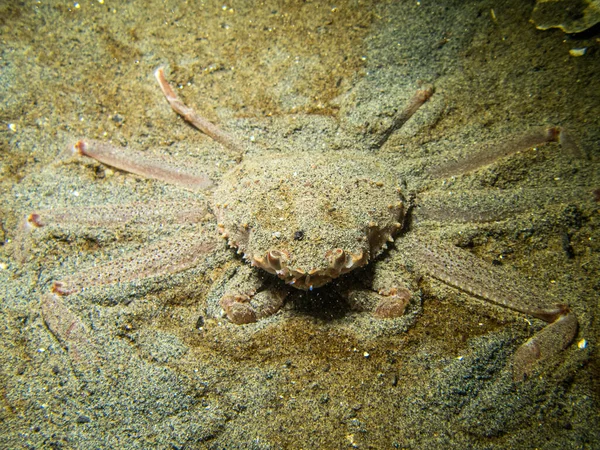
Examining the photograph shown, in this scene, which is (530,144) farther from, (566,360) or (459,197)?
(566,360)

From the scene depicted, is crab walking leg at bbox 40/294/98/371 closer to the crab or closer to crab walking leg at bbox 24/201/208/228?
the crab

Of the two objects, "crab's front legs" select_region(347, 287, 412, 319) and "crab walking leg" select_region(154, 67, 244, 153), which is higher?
"crab walking leg" select_region(154, 67, 244, 153)

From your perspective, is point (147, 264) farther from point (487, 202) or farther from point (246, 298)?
point (487, 202)

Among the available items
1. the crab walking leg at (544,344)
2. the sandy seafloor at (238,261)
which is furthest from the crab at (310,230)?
the sandy seafloor at (238,261)

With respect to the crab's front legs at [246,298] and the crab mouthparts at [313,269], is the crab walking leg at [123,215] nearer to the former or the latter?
the crab's front legs at [246,298]

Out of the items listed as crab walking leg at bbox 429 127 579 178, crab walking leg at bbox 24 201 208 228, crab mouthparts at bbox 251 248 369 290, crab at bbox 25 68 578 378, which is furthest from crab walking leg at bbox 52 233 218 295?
crab walking leg at bbox 429 127 579 178

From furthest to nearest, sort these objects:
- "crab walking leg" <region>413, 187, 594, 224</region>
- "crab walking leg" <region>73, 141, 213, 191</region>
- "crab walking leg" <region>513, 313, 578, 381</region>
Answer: "crab walking leg" <region>73, 141, 213, 191</region>
"crab walking leg" <region>413, 187, 594, 224</region>
"crab walking leg" <region>513, 313, 578, 381</region>
